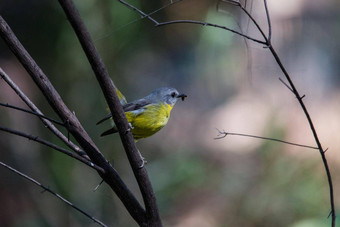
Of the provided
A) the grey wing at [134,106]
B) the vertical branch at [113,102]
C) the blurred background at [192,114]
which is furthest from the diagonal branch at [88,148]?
the grey wing at [134,106]

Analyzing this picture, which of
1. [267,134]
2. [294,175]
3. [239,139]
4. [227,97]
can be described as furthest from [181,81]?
[294,175]

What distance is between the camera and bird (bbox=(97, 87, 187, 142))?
324 cm

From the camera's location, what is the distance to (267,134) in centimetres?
534

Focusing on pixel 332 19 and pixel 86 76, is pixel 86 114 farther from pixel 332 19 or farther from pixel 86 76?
pixel 332 19

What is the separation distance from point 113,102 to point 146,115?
1.66m

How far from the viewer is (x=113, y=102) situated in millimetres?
1603

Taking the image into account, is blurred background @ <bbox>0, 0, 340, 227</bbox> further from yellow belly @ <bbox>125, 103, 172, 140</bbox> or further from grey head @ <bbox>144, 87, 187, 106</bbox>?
yellow belly @ <bbox>125, 103, 172, 140</bbox>

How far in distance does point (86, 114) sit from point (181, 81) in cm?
323

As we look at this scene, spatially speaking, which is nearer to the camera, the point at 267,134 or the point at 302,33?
the point at 267,134

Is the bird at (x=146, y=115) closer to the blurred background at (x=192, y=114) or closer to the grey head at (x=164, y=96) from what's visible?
the grey head at (x=164, y=96)

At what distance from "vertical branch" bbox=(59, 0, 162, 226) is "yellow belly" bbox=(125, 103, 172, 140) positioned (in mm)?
1472

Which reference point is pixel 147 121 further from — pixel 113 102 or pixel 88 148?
pixel 113 102

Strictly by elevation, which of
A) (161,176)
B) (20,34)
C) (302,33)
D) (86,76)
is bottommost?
(161,176)

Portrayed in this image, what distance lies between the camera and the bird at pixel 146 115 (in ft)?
10.6
